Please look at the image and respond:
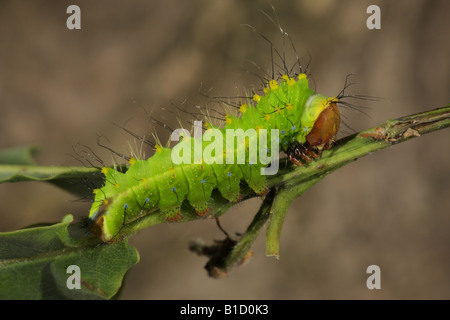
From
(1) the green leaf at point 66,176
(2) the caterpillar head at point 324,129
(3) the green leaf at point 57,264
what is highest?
(2) the caterpillar head at point 324,129

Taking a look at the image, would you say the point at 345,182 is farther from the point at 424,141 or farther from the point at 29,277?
the point at 29,277

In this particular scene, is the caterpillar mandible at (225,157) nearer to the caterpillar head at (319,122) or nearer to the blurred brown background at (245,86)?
the caterpillar head at (319,122)

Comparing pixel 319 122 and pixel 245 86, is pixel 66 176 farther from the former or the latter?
pixel 245 86

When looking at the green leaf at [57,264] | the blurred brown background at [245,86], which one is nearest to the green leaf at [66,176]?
the green leaf at [57,264]

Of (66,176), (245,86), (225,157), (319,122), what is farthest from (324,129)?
(245,86)

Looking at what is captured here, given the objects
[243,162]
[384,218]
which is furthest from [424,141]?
[243,162]
